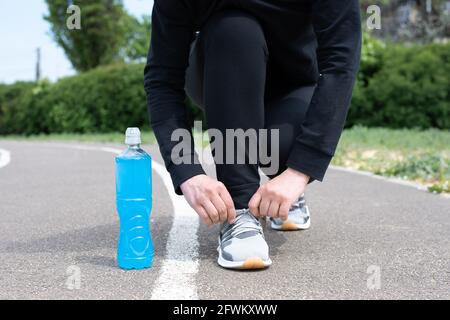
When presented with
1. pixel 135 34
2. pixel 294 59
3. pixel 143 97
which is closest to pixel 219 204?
pixel 294 59

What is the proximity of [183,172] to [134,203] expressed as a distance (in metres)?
0.24

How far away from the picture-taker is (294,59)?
8.50 ft

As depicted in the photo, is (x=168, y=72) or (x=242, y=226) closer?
(x=242, y=226)

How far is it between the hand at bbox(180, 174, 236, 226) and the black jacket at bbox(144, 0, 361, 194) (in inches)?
3.3

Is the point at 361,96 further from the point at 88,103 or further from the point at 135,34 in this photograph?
the point at 135,34

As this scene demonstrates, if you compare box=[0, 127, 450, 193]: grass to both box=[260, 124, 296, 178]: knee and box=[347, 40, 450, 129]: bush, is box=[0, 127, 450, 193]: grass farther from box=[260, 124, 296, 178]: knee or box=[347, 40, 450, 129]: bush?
box=[347, 40, 450, 129]: bush

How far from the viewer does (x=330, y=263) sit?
90.6 inches

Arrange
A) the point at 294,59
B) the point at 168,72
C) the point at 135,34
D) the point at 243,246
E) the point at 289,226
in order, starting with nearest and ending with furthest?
the point at 243,246, the point at 168,72, the point at 294,59, the point at 289,226, the point at 135,34

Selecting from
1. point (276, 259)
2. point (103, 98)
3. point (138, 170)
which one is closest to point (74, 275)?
Result: point (138, 170)

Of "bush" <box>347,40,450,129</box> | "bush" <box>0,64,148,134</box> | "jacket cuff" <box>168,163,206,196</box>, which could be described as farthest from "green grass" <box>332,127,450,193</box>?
"bush" <box>0,64,148,134</box>

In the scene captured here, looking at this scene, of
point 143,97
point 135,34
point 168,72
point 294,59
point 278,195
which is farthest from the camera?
point 135,34

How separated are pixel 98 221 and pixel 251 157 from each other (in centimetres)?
131

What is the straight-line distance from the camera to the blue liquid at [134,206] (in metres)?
2.21

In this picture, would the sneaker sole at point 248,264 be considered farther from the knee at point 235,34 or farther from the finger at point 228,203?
the knee at point 235,34
